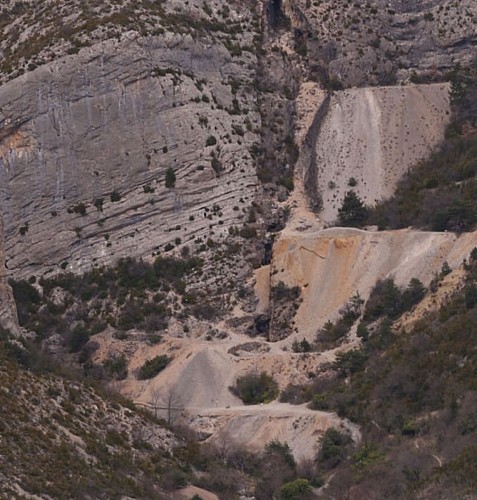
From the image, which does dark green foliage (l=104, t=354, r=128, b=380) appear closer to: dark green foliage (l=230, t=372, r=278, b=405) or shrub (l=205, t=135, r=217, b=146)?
dark green foliage (l=230, t=372, r=278, b=405)

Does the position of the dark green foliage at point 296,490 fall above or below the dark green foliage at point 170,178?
below

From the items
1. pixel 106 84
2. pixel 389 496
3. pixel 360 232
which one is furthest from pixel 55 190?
pixel 389 496

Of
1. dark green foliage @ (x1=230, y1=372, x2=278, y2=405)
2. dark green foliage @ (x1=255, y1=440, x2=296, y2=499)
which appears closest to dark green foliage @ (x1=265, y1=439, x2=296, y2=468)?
dark green foliage @ (x1=255, y1=440, x2=296, y2=499)

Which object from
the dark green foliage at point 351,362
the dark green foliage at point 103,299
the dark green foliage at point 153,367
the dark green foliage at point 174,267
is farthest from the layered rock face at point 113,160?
the dark green foliage at point 351,362

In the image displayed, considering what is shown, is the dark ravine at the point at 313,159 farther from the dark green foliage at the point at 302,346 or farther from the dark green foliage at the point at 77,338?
the dark green foliage at the point at 77,338

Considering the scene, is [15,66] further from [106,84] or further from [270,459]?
[270,459]
